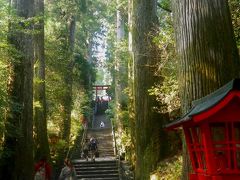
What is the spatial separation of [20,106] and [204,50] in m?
7.40

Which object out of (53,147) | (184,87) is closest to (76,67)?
(53,147)

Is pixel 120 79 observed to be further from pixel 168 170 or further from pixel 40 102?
pixel 168 170

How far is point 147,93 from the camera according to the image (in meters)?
12.8

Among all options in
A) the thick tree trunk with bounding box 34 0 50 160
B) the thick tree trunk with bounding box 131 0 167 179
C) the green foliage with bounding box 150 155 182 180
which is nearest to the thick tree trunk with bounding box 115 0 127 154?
the thick tree trunk with bounding box 34 0 50 160

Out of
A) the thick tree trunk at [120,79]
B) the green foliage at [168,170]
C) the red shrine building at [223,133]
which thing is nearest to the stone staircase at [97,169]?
the thick tree trunk at [120,79]

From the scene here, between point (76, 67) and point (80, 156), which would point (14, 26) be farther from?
point (76, 67)

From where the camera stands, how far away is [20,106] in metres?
11.9

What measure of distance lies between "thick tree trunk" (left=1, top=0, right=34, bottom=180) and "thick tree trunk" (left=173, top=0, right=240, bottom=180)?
6.19 metres

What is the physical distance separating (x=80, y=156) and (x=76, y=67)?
709 cm

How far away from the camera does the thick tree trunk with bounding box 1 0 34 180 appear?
11547 mm

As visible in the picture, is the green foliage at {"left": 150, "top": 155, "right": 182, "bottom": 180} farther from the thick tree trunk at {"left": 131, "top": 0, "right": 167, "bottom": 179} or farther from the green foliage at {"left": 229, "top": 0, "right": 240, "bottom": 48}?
the green foliage at {"left": 229, "top": 0, "right": 240, "bottom": 48}

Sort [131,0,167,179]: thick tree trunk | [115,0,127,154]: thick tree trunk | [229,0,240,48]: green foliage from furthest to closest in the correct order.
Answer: [115,0,127,154]: thick tree trunk
[131,0,167,179]: thick tree trunk
[229,0,240,48]: green foliage

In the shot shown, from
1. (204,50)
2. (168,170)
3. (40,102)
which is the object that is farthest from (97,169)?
(204,50)

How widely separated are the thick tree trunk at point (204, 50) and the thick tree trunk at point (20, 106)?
6.19 meters
